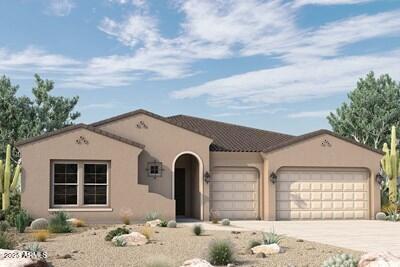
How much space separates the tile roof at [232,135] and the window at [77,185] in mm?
4466

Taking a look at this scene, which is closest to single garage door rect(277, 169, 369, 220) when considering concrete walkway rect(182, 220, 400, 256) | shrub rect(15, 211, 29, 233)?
concrete walkway rect(182, 220, 400, 256)

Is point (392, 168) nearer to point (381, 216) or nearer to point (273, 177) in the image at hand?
point (381, 216)

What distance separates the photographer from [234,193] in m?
28.9

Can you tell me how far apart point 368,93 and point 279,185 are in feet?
61.2

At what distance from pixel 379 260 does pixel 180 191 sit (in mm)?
20048

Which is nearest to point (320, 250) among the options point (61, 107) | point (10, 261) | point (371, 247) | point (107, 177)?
point (371, 247)

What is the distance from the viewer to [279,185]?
95.0 ft

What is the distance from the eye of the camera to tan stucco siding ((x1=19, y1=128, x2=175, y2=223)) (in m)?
25.5

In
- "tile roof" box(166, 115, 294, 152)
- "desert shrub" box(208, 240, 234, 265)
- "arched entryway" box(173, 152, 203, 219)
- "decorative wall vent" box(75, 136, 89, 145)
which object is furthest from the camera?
"arched entryway" box(173, 152, 203, 219)

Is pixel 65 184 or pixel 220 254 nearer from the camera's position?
pixel 220 254

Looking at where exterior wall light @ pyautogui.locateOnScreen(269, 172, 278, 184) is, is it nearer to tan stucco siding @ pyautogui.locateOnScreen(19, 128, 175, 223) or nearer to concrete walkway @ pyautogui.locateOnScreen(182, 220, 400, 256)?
concrete walkway @ pyautogui.locateOnScreen(182, 220, 400, 256)

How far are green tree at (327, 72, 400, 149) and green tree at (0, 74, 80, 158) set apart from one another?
20189mm

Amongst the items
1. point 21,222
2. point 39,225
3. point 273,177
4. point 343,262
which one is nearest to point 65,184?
point 39,225

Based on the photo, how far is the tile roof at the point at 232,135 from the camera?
29.3 metres
